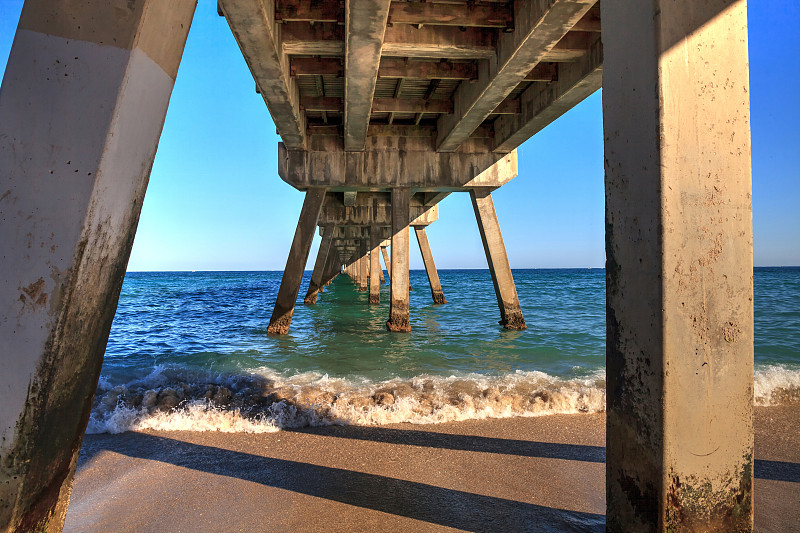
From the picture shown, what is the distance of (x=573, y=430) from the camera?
3.64m

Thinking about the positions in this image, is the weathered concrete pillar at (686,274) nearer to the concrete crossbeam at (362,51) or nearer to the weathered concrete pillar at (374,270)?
the concrete crossbeam at (362,51)

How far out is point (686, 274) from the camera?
1.77 metres

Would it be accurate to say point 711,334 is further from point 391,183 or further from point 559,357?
point 391,183

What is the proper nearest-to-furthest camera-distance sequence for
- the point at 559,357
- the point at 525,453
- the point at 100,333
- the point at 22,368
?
the point at 22,368 < the point at 100,333 < the point at 525,453 < the point at 559,357

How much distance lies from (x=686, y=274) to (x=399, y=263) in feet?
28.8

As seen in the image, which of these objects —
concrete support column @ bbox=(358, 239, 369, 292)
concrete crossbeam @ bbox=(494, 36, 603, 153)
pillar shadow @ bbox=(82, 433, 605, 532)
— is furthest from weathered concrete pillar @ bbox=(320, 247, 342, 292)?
pillar shadow @ bbox=(82, 433, 605, 532)

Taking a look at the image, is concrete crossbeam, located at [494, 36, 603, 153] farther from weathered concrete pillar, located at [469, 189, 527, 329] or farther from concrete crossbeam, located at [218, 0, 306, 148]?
concrete crossbeam, located at [218, 0, 306, 148]

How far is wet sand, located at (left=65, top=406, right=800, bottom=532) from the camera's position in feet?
7.48

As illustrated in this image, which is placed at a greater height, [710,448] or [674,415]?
[674,415]

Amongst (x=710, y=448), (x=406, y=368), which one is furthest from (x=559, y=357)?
(x=710, y=448)

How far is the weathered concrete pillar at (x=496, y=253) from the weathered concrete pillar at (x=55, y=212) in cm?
933

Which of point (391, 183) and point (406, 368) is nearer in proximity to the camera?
point (406, 368)

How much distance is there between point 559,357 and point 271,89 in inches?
250

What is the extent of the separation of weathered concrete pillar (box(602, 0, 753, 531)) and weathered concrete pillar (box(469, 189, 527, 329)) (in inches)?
342
